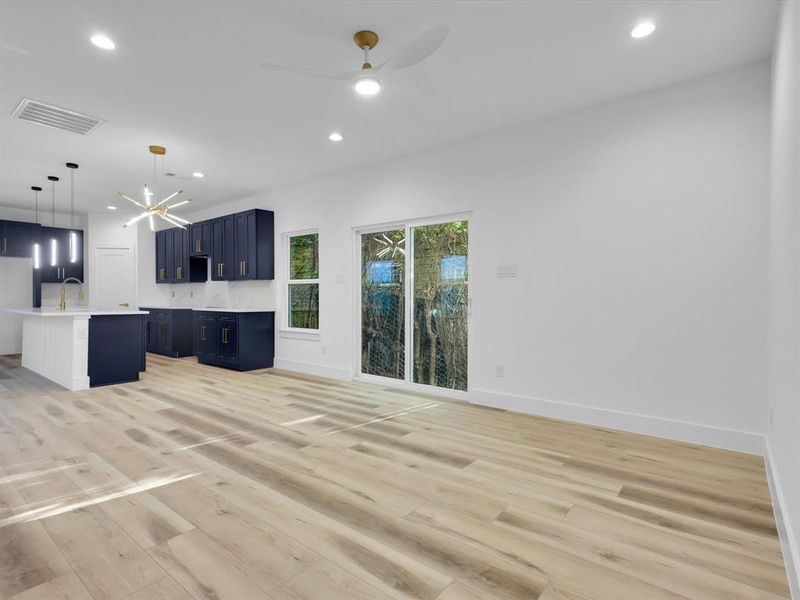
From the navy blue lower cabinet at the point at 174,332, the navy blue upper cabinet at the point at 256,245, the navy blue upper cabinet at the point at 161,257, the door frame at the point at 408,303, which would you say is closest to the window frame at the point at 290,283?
the navy blue upper cabinet at the point at 256,245

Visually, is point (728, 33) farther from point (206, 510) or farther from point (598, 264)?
point (206, 510)

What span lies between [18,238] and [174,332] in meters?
3.38

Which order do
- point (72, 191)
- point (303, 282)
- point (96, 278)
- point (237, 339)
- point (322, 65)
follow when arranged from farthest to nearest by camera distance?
1. point (96, 278)
2. point (72, 191)
3. point (303, 282)
4. point (237, 339)
5. point (322, 65)

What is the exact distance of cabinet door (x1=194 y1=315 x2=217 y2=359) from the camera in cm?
673

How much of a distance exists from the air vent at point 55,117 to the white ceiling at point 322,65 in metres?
0.10

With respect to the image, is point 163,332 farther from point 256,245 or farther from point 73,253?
point 256,245

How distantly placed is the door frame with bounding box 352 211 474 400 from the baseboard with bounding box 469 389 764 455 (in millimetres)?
484

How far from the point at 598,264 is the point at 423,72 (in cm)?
218

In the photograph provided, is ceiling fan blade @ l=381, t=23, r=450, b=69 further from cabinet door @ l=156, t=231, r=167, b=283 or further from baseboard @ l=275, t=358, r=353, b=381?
cabinet door @ l=156, t=231, r=167, b=283

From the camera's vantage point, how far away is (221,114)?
3.92m

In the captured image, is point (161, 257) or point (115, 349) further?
point (161, 257)

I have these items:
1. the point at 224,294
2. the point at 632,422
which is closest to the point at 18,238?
the point at 224,294

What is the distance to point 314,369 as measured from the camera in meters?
6.07

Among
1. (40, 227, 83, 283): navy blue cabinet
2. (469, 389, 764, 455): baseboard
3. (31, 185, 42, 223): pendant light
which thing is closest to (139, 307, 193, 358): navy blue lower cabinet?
(40, 227, 83, 283): navy blue cabinet
